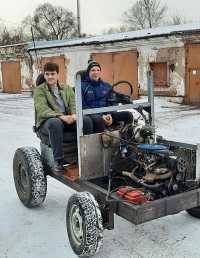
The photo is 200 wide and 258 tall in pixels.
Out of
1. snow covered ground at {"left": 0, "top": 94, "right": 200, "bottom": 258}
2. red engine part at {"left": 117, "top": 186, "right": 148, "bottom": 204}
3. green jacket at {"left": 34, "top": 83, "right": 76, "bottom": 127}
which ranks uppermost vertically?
green jacket at {"left": 34, "top": 83, "right": 76, "bottom": 127}

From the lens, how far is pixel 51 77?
5.02 meters

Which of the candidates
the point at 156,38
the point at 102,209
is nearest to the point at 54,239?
the point at 102,209

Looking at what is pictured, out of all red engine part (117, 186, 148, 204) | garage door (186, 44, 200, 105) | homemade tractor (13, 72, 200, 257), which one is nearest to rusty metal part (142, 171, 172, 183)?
homemade tractor (13, 72, 200, 257)

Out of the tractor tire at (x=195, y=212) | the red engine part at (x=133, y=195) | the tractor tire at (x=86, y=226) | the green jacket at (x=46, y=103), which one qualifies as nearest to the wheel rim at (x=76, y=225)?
the tractor tire at (x=86, y=226)

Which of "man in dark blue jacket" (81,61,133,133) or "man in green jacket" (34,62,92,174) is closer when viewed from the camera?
"man in green jacket" (34,62,92,174)

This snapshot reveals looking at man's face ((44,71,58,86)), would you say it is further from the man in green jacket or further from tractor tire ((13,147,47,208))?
tractor tire ((13,147,47,208))

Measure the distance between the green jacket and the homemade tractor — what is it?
0.92 feet

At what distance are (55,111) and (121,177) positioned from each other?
3.77ft

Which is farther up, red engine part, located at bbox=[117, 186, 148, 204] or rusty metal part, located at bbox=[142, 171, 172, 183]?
rusty metal part, located at bbox=[142, 171, 172, 183]

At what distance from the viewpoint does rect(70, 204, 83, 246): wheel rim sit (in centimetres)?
388

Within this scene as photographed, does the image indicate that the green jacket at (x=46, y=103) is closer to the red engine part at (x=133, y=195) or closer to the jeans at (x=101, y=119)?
the jeans at (x=101, y=119)

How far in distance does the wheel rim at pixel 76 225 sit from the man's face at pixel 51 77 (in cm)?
170

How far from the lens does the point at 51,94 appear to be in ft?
16.6

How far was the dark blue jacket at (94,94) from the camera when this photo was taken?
5.07 m
